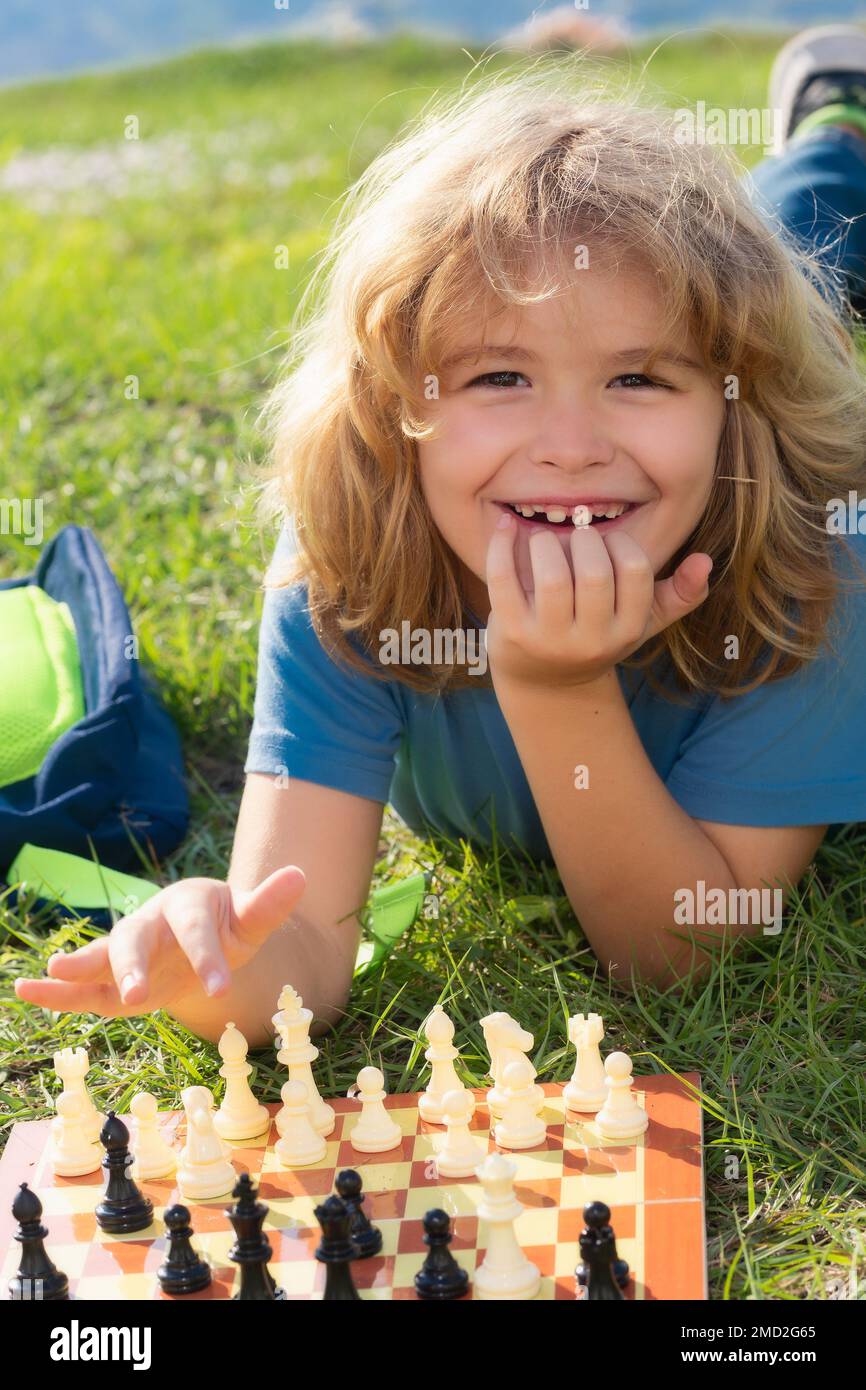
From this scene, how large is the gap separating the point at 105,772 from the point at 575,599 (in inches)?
44.4

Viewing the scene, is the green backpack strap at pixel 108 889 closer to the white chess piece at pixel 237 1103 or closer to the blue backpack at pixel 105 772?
the blue backpack at pixel 105 772

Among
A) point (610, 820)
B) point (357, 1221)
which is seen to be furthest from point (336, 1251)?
point (610, 820)

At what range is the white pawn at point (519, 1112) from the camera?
185cm

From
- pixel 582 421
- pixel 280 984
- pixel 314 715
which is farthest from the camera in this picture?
pixel 314 715

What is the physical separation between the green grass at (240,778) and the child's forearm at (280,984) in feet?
0.16

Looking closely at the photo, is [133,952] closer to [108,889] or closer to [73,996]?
[73,996]

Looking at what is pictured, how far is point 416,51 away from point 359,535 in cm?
1001

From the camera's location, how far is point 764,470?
7.20 feet

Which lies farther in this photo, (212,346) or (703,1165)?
(212,346)

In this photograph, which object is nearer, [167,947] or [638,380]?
[167,947]

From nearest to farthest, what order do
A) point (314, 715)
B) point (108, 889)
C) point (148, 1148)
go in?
1. point (148, 1148)
2. point (314, 715)
3. point (108, 889)

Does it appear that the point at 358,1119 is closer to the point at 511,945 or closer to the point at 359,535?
the point at 511,945

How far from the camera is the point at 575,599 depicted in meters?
1.96

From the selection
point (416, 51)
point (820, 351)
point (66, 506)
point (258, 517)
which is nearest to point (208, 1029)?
point (258, 517)
